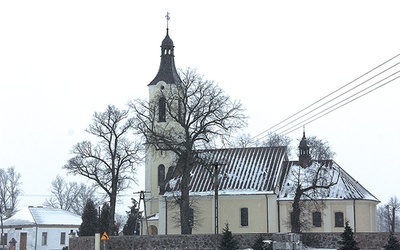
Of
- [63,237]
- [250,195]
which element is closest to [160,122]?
[250,195]

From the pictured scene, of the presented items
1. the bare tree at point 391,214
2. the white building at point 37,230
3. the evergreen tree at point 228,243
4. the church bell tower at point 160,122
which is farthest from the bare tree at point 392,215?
the white building at point 37,230

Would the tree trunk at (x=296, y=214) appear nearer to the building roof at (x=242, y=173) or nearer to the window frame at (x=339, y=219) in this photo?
the building roof at (x=242, y=173)

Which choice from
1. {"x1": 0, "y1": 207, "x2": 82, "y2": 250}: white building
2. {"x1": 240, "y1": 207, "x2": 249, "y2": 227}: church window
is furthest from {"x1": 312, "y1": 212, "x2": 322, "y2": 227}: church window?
{"x1": 0, "y1": 207, "x2": 82, "y2": 250}: white building

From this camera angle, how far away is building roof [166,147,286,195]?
4778cm

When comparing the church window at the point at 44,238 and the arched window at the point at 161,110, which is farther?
the church window at the point at 44,238

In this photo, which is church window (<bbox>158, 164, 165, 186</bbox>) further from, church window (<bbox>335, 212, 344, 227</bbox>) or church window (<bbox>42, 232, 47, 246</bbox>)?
church window (<bbox>42, 232, 47, 246</bbox>)

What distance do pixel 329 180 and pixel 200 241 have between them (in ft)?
53.1

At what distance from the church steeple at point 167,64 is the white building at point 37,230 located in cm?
1887

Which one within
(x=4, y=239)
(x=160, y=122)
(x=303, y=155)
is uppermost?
(x=160, y=122)

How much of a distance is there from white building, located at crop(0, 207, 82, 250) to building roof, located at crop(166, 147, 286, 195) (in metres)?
16.6

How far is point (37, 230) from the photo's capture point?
6122 centimetres

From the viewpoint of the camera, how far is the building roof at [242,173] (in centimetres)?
4778

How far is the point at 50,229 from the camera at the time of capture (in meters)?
62.7

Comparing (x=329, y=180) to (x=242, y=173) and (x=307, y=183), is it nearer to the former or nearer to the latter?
(x=307, y=183)
